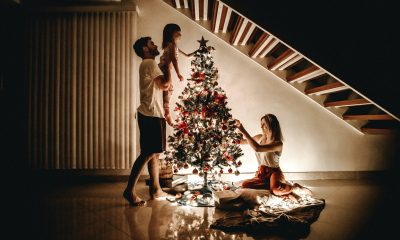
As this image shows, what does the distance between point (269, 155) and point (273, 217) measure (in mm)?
901

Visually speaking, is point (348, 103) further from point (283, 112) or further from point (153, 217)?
point (153, 217)

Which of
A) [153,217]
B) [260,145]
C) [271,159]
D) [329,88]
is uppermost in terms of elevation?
[329,88]

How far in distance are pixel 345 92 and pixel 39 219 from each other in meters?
3.64

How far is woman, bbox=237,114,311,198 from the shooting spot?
277 centimetres

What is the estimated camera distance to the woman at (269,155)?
277 cm

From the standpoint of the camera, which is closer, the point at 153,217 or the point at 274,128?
the point at 153,217

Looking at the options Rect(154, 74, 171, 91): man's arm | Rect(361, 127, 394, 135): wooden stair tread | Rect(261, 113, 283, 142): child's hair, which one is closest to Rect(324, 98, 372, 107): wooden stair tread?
Rect(361, 127, 394, 135): wooden stair tread

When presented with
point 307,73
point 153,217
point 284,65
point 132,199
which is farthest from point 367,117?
point 132,199

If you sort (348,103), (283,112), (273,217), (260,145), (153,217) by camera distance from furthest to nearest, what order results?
(283,112), (348,103), (260,145), (153,217), (273,217)

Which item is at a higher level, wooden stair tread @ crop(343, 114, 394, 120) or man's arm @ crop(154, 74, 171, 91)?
man's arm @ crop(154, 74, 171, 91)

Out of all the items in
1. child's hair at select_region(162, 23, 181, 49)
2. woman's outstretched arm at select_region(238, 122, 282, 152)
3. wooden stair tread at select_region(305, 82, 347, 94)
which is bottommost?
woman's outstretched arm at select_region(238, 122, 282, 152)

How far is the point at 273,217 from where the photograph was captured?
6.81 feet

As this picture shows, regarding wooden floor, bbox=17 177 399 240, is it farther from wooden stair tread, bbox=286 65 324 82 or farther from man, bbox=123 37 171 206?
wooden stair tread, bbox=286 65 324 82

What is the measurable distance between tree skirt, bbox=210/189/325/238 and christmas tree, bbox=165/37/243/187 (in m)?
0.40
